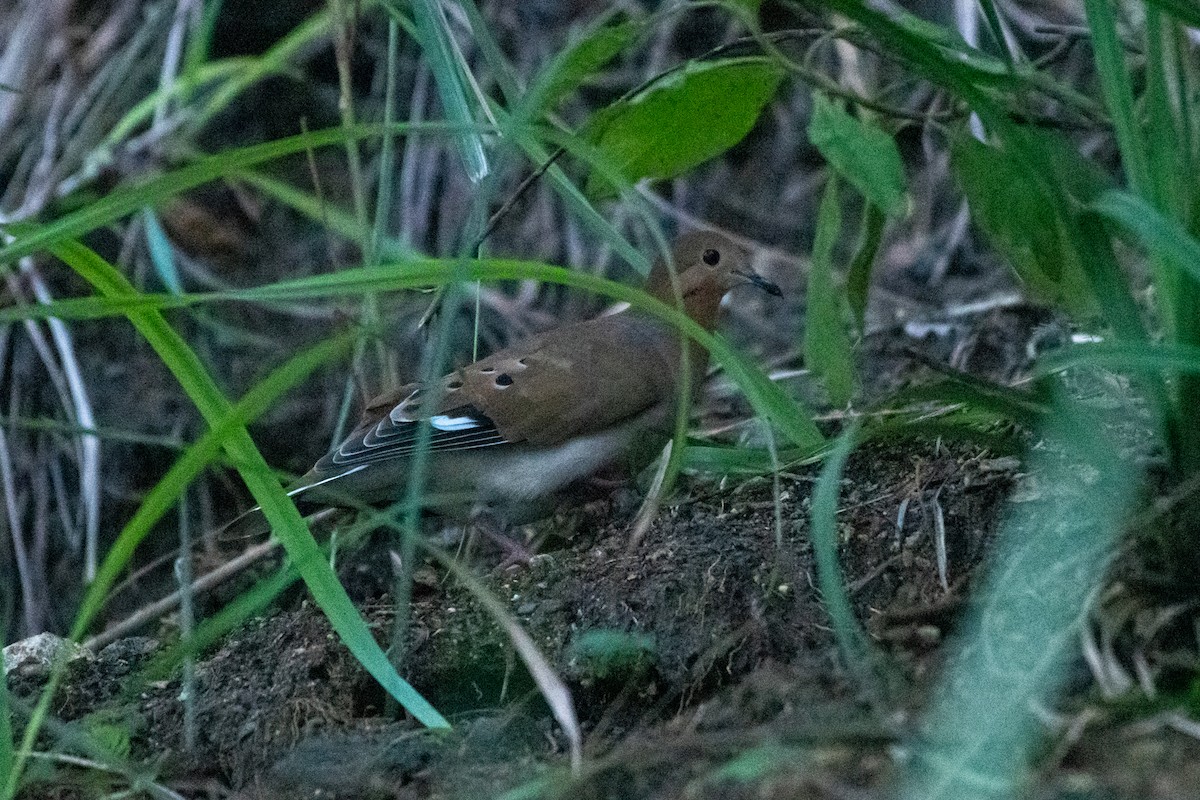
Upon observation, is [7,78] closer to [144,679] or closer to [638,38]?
[638,38]

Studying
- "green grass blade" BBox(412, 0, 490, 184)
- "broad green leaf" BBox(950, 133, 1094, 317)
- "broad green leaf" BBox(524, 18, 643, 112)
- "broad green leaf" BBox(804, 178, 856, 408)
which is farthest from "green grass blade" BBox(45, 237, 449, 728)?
"broad green leaf" BBox(950, 133, 1094, 317)

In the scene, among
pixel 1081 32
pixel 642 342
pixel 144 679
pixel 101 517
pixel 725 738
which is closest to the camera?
pixel 725 738

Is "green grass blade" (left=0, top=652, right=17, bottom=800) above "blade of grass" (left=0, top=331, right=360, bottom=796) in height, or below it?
below

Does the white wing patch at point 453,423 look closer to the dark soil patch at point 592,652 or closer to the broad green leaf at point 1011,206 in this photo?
the dark soil patch at point 592,652

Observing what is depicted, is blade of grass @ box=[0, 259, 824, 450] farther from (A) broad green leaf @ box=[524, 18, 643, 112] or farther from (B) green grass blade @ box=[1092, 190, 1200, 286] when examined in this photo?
(B) green grass blade @ box=[1092, 190, 1200, 286]

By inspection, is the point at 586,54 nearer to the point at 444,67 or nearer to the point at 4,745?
the point at 444,67

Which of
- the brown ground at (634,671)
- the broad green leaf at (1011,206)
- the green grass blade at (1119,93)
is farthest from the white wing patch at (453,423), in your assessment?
the green grass blade at (1119,93)

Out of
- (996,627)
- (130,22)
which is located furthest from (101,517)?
(996,627)
